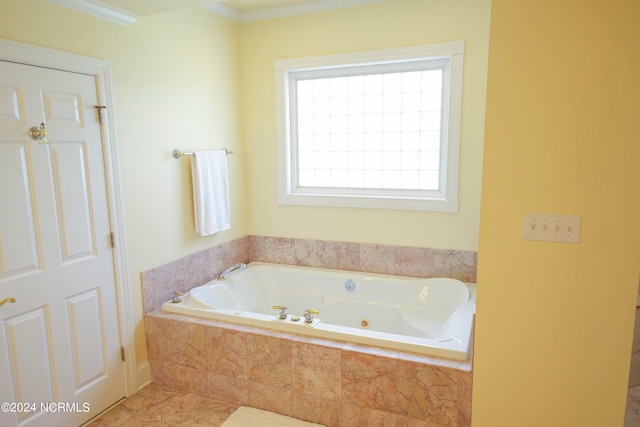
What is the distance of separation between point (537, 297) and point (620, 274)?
12.0 inches

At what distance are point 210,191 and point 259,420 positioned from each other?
1.62 m

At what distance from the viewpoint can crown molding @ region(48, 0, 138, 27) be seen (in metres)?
2.07

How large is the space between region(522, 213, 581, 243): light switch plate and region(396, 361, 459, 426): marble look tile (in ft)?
2.50

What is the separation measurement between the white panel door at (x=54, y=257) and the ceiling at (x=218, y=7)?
374mm

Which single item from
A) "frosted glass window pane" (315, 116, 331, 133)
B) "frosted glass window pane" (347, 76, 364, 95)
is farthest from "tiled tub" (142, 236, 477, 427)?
"frosted glass window pane" (347, 76, 364, 95)

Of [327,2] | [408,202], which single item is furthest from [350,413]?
[327,2]

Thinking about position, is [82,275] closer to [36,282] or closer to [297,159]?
[36,282]

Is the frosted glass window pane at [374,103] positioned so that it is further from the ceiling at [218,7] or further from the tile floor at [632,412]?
the tile floor at [632,412]

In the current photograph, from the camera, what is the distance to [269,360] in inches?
90.8

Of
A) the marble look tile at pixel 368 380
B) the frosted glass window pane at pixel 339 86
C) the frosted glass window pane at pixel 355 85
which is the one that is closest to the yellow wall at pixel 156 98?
the frosted glass window pane at pixel 339 86

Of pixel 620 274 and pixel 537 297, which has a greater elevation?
pixel 620 274

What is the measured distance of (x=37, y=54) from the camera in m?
1.93

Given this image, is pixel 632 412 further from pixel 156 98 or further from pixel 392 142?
pixel 156 98

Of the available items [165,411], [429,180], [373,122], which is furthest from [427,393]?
[373,122]
